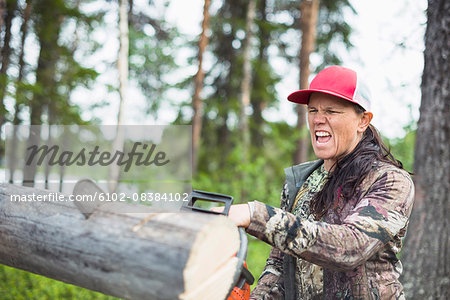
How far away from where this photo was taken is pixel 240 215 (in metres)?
1.79

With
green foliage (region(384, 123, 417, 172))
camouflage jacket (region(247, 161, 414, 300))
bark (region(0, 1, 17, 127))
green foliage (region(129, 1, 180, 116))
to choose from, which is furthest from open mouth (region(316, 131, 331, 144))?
green foliage (region(129, 1, 180, 116))

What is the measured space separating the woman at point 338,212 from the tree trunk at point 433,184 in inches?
72.8

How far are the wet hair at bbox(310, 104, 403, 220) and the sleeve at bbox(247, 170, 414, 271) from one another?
0.25 meters

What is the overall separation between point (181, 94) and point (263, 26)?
4076 millimetres

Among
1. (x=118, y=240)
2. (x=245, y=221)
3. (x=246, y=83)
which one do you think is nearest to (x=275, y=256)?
(x=245, y=221)

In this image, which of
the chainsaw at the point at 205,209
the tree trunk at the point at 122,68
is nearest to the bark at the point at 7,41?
the tree trunk at the point at 122,68

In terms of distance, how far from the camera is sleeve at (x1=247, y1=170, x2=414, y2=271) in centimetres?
174

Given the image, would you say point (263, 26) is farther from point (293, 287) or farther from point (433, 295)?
point (293, 287)

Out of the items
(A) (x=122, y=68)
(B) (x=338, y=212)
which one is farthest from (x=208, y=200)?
(A) (x=122, y=68)

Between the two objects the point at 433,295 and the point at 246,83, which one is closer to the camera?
the point at 433,295

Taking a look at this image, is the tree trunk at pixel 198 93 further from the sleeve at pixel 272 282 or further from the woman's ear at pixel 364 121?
the woman's ear at pixel 364 121

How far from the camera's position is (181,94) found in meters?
14.6

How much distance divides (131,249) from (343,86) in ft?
4.95

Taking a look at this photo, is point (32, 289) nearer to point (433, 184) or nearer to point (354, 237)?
point (354, 237)
